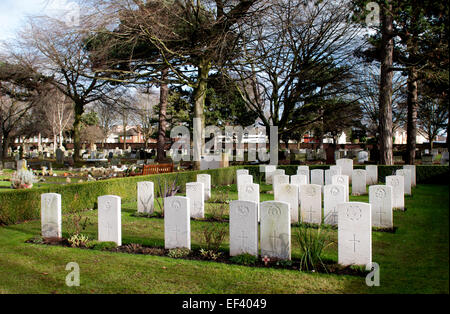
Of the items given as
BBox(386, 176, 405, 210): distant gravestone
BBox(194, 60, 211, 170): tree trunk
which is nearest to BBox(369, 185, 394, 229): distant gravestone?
BBox(386, 176, 405, 210): distant gravestone

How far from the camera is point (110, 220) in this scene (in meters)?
7.23

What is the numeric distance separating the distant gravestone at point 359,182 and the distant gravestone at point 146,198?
7837 millimetres

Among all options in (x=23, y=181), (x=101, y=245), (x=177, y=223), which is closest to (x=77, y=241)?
(x=101, y=245)

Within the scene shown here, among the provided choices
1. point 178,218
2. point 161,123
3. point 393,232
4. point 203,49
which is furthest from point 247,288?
point 161,123

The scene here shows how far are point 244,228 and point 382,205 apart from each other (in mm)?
4017

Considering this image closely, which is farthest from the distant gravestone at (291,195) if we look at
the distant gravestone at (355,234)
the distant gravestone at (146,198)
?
the distant gravestone at (146,198)

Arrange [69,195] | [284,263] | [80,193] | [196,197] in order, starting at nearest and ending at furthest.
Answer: [284,263], [196,197], [69,195], [80,193]

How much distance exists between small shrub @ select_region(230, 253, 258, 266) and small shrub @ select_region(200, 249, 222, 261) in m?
0.32

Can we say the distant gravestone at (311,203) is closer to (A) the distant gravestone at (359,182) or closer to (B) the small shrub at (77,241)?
(B) the small shrub at (77,241)

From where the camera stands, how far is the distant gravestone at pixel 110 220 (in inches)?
283

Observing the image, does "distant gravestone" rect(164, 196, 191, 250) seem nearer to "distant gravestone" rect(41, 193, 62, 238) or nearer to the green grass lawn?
the green grass lawn

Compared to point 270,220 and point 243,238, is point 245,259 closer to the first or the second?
point 243,238
